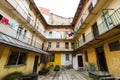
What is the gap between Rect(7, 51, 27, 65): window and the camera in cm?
651

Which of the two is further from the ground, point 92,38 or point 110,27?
point 110,27

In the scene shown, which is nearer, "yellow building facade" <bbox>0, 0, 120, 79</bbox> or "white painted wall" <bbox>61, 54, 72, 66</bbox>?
"yellow building facade" <bbox>0, 0, 120, 79</bbox>

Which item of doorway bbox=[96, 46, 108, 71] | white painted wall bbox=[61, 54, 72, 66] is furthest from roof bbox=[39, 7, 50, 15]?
doorway bbox=[96, 46, 108, 71]

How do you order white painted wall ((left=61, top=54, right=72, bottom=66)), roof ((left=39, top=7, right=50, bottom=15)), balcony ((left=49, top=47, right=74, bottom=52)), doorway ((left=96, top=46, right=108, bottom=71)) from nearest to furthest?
doorway ((left=96, top=46, right=108, bottom=71))
white painted wall ((left=61, top=54, right=72, bottom=66))
balcony ((left=49, top=47, right=74, bottom=52))
roof ((left=39, top=7, right=50, bottom=15))

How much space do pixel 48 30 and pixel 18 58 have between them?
522 inches

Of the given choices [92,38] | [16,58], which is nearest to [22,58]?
[16,58]

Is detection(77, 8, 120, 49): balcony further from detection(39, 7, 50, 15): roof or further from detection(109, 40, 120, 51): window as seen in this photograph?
detection(39, 7, 50, 15): roof

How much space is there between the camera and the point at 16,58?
7.10m

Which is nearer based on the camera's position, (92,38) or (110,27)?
(110,27)

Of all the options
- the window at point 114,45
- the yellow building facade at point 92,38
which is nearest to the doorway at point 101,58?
the yellow building facade at point 92,38

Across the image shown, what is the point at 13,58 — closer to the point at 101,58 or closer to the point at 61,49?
the point at 101,58

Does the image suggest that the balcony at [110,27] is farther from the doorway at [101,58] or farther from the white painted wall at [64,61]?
the white painted wall at [64,61]

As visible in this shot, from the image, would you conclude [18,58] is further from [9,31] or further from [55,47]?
[55,47]

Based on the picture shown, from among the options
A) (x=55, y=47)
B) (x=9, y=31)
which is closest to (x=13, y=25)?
(x=9, y=31)
